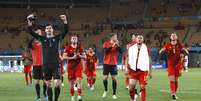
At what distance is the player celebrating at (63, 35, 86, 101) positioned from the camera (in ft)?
57.9

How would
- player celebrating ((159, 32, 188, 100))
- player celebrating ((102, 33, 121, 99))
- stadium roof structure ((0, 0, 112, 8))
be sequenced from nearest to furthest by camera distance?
player celebrating ((159, 32, 188, 100)), player celebrating ((102, 33, 121, 99)), stadium roof structure ((0, 0, 112, 8))

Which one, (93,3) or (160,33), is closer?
(160,33)

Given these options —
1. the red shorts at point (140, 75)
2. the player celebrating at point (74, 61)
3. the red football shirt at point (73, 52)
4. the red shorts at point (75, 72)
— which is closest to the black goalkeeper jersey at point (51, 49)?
the red shorts at point (140, 75)

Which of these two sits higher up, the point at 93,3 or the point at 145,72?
the point at 93,3

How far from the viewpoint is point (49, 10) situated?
71.0 meters

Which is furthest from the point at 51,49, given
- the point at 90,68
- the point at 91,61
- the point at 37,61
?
the point at 91,61

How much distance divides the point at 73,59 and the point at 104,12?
53.8 metres

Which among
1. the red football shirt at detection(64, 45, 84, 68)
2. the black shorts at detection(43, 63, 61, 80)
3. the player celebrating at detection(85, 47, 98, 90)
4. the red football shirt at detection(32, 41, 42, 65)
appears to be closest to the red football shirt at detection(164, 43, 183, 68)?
the red football shirt at detection(64, 45, 84, 68)

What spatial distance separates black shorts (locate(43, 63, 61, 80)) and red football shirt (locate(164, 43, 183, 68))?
578 centimetres

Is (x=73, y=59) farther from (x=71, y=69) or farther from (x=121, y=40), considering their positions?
(x=121, y=40)

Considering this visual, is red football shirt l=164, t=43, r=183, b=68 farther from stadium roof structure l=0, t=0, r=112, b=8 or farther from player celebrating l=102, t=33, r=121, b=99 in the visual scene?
stadium roof structure l=0, t=0, r=112, b=8

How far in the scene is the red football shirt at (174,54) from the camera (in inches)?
760

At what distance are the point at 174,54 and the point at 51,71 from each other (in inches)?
242

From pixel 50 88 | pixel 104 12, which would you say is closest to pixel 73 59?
pixel 50 88
